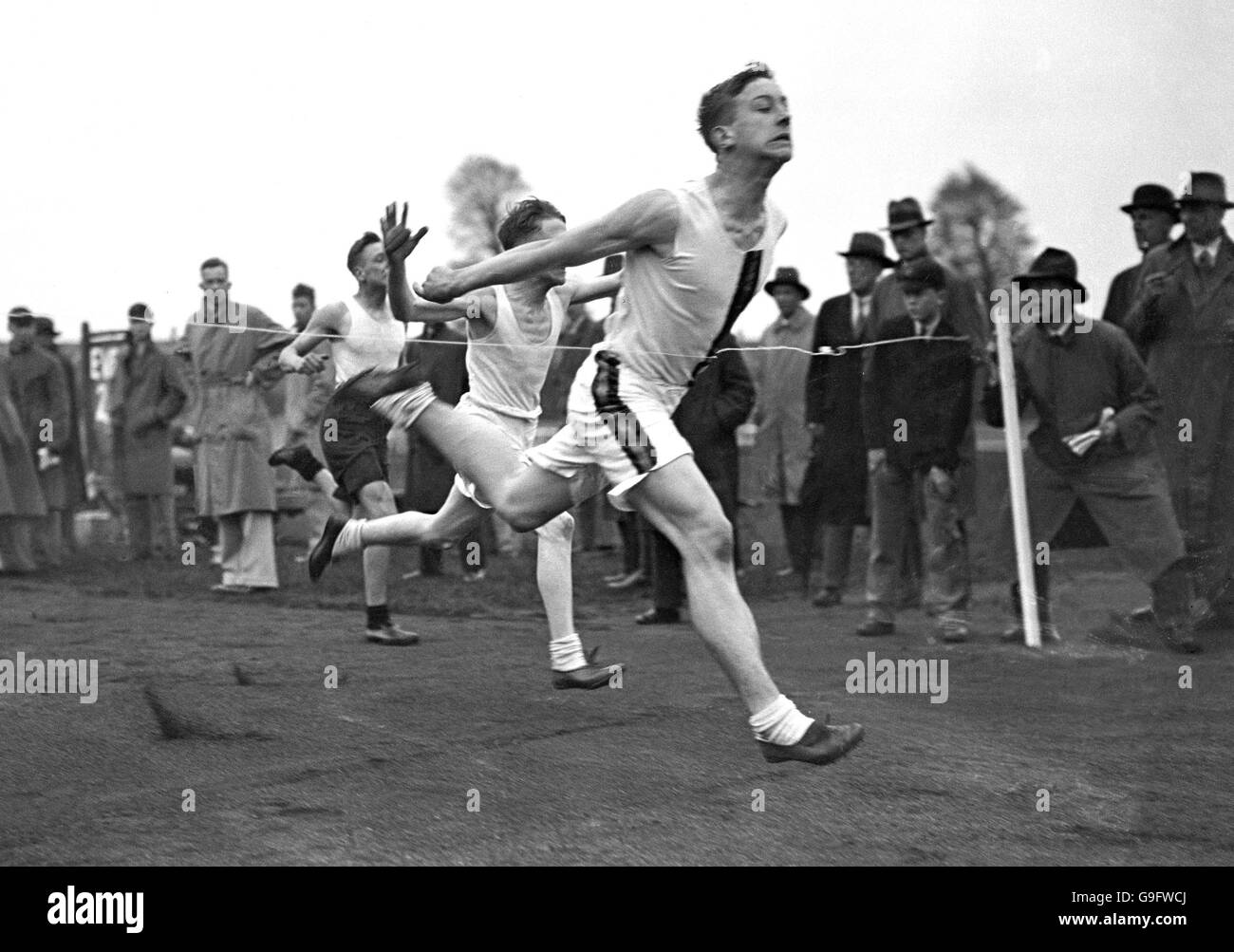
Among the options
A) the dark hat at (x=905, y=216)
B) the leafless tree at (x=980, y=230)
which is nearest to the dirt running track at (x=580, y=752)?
the leafless tree at (x=980, y=230)

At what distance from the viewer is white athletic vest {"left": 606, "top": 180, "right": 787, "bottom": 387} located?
4.91 meters

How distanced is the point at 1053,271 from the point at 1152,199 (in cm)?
61

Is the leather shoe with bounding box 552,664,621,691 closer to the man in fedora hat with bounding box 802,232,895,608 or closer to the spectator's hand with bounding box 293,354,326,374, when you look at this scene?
the spectator's hand with bounding box 293,354,326,374

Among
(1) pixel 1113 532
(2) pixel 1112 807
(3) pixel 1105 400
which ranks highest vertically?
(3) pixel 1105 400

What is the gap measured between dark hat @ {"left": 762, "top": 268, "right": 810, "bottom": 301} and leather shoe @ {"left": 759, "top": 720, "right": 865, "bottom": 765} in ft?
17.2

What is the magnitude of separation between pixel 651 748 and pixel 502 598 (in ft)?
13.4

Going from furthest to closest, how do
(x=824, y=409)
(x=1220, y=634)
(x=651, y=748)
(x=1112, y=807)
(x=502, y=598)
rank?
(x=502, y=598)
(x=824, y=409)
(x=1220, y=634)
(x=651, y=748)
(x=1112, y=807)

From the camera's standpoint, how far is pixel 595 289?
20.8ft

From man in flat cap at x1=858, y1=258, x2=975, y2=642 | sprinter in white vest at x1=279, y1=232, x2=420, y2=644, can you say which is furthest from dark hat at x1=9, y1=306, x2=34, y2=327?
man in flat cap at x1=858, y1=258, x2=975, y2=642

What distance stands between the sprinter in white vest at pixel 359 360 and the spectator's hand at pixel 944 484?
2484 mm

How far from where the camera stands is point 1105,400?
7.65m

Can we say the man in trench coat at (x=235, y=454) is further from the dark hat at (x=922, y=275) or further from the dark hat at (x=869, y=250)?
the dark hat at (x=922, y=275)
